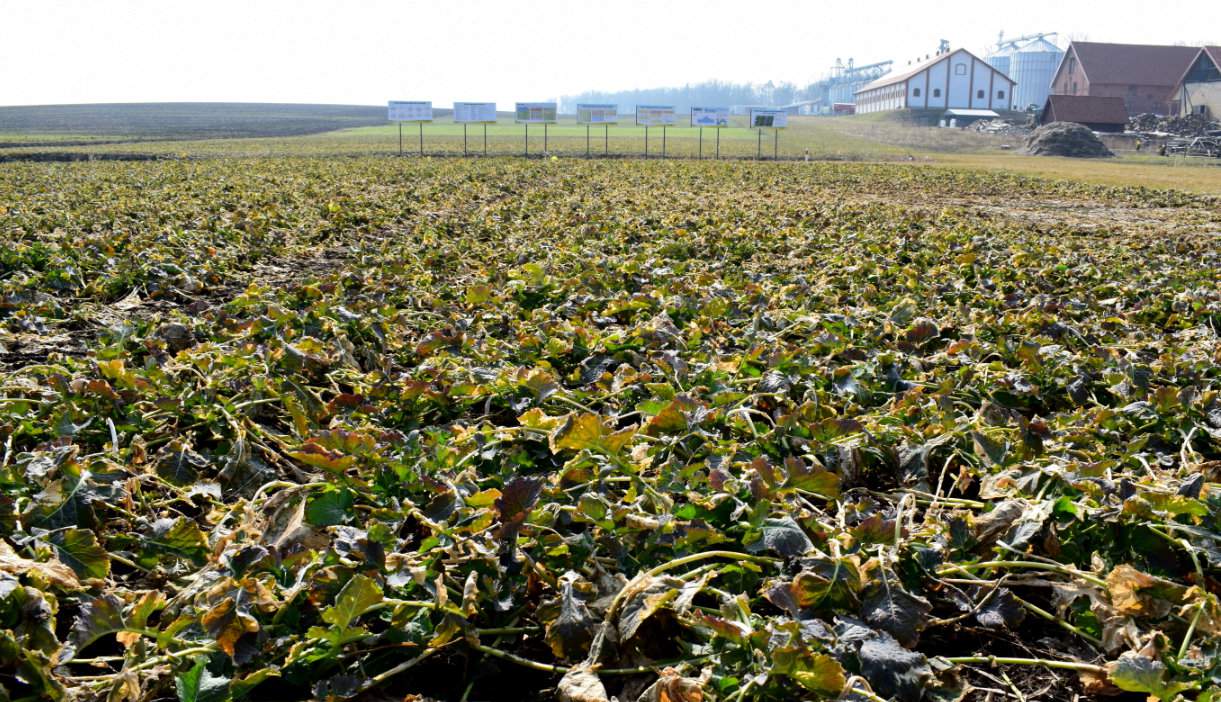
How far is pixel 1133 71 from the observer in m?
82.9

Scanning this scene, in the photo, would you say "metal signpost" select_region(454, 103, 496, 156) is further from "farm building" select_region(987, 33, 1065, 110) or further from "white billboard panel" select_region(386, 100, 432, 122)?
"farm building" select_region(987, 33, 1065, 110)

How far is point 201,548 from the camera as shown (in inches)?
96.7

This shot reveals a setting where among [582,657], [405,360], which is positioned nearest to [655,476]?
[582,657]

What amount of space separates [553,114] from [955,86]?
71494 mm

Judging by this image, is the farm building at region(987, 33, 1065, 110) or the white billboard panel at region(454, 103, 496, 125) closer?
the white billboard panel at region(454, 103, 496, 125)

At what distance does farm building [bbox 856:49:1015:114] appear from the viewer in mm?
98688

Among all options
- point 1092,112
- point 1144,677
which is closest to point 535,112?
point 1092,112

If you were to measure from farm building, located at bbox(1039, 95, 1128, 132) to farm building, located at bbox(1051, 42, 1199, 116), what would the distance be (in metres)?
23.7

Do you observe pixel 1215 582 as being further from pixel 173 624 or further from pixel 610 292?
pixel 610 292

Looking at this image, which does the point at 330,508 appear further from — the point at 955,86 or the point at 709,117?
the point at 955,86

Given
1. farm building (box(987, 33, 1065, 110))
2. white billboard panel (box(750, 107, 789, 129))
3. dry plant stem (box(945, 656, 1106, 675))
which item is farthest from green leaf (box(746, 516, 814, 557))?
farm building (box(987, 33, 1065, 110))

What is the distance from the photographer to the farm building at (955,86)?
9869 centimetres

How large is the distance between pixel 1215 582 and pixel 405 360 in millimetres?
3798

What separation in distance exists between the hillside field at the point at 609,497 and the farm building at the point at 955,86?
10178 centimetres
